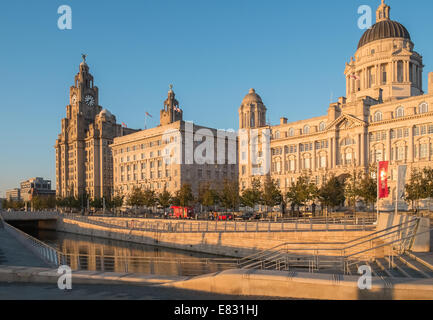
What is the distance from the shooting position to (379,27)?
94625mm

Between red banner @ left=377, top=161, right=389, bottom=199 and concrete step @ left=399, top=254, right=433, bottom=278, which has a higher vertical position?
red banner @ left=377, top=161, right=389, bottom=199

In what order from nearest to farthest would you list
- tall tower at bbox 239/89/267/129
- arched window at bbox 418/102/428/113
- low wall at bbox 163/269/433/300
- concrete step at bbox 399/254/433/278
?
low wall at bbox 163/269/433/300
concrete step at bbox 399/254/433/278
arched window at bbox 418/102/428/113
tall tower at bbox 239/89/267/129

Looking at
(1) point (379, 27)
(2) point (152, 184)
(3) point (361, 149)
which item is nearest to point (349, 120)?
(3) point (361, 149)

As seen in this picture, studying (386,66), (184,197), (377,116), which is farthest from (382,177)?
(386,66)

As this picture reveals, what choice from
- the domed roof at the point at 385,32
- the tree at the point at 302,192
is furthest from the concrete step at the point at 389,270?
the domed roof at the point at 385,32

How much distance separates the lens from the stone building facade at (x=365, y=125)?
66.9 meters

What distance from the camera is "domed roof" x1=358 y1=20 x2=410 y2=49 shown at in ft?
300

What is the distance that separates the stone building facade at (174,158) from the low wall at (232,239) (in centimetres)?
4936

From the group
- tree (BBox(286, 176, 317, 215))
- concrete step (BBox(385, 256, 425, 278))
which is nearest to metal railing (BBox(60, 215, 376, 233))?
tree (BBox(286, 176, 317, 215))

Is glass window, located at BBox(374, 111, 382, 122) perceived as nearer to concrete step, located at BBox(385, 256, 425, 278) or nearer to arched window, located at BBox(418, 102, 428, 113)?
arched window, located at BBox(418, 102, 428, 113)
